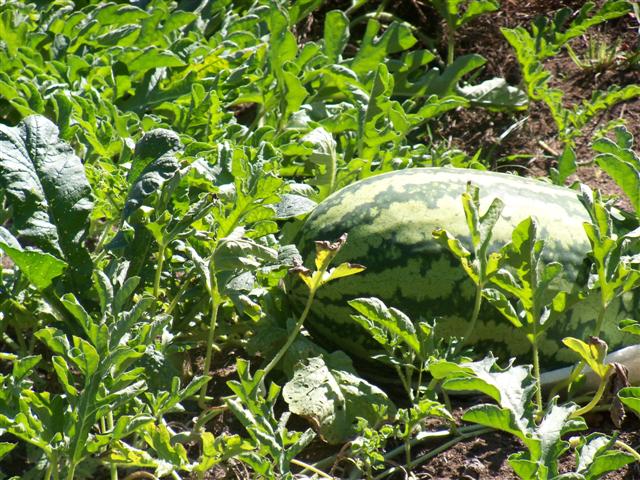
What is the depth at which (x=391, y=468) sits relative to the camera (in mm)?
2410

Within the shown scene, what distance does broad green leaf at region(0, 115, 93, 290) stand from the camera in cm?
254

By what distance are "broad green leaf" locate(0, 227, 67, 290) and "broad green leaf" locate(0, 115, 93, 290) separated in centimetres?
17

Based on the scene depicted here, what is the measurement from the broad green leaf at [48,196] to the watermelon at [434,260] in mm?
594

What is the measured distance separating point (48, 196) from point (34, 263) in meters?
0.29

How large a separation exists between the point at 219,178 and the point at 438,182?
24.1 inches

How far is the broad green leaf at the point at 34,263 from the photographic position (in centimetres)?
230

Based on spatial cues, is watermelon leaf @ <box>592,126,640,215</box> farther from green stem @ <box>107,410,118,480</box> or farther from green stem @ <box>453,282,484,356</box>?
green stem @ <box>107,410,118,480</box>

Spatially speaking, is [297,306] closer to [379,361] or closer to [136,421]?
[379,361]

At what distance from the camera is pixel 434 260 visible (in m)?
2.65

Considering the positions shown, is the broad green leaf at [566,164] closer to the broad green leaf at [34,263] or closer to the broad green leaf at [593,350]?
the broad green leaf at [593,350]

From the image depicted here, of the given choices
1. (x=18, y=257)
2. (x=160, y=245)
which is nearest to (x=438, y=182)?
(x=160, y=245)

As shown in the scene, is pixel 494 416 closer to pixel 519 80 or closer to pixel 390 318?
pixel 390 318

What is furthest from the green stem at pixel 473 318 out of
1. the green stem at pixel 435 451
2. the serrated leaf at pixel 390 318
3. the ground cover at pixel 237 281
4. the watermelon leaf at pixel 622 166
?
the watermelon leaf at pixel 622 166

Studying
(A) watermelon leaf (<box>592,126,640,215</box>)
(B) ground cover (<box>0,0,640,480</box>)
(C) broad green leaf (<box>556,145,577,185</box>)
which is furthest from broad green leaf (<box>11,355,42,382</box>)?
(C) broad green leaf (<box>556,145,577,185</box>)
